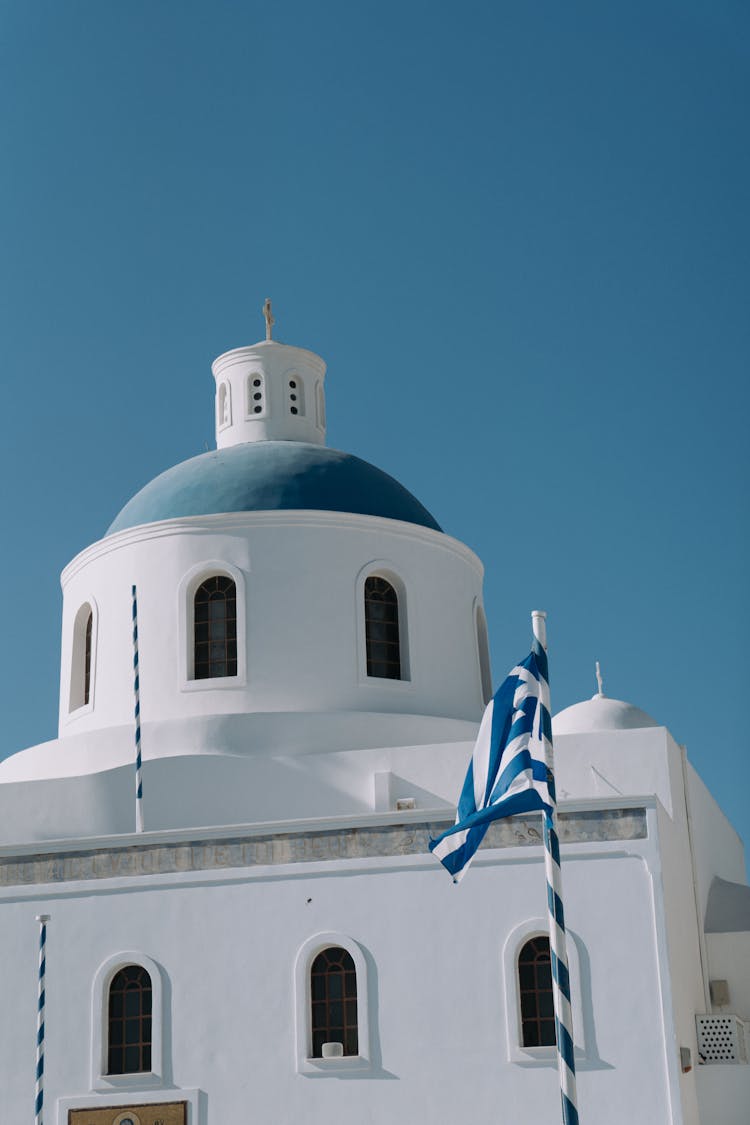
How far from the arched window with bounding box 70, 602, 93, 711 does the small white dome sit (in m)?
5.98

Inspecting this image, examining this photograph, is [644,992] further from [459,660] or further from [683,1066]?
[459,660]

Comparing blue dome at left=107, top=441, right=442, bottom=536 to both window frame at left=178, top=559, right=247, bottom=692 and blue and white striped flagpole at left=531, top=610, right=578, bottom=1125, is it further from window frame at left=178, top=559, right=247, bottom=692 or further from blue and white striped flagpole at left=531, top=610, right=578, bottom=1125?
blue and white striped flagpole at left=531, top=610, right=578, bottom=1125

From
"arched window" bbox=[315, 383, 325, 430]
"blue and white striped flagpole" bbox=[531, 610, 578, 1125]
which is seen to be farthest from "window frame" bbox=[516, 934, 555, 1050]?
"arched window" bbox=[315, 383, 325, 430]

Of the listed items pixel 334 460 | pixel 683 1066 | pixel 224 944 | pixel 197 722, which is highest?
pixel 334 460

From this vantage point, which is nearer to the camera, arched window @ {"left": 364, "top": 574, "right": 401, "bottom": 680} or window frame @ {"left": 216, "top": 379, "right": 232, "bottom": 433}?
arched window @ {"left": 364, "top": 574, "right": 401, "bottom": 680}

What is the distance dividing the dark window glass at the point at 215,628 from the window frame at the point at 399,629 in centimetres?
150

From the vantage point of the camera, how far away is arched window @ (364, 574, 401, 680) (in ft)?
61.8

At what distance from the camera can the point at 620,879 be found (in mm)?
14500

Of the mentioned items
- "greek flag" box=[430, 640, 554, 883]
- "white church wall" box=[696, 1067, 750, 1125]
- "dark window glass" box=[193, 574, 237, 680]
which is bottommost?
"white church wall" box=[696, 1067, 750, 1125]

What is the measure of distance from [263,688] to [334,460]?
11.6 ft

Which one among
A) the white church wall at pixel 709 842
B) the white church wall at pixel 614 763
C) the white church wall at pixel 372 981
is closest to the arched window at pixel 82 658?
the white church wall at pixel 372 981

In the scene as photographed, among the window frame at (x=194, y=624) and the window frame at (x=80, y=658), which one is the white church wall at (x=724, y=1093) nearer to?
the window frame at (x=194, y=624)

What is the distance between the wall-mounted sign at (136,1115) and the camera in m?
14.7

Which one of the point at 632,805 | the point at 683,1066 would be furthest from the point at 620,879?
the point at 683,1066
